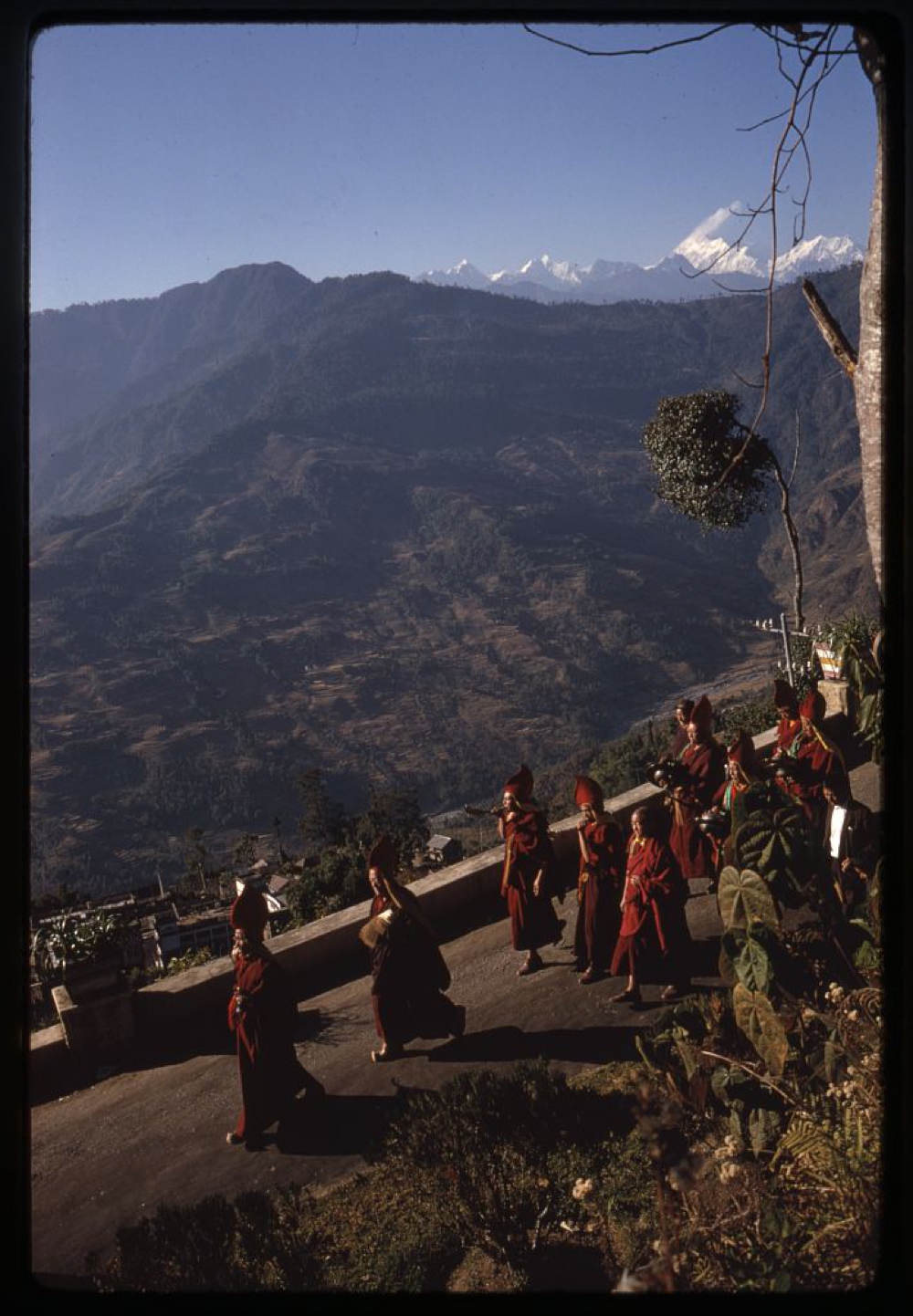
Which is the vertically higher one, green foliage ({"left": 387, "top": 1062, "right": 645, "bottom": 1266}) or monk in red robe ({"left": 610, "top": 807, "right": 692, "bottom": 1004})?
monk in red robe ({"left": 610, "top": 807, "right": 692, "bottom": 1004})

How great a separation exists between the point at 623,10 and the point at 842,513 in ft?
131

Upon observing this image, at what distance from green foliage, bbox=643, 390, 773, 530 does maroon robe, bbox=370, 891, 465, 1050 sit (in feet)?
13.4

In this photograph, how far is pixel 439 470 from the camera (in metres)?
130

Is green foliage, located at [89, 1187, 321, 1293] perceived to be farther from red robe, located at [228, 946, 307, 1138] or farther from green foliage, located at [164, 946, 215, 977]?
green foliage, located at [164, 946, 215, 977]

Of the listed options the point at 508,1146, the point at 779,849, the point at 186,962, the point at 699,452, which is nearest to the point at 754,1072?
the point at 779,849

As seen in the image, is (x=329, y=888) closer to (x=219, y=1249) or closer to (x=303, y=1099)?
(x=303, y=1099)

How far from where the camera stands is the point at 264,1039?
4.75m

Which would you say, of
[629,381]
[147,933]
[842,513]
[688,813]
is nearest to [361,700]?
[629,381]

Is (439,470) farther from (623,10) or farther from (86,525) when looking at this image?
(623,10)

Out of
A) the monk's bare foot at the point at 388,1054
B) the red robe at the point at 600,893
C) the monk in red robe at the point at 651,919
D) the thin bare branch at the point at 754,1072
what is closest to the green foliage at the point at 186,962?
the monk's bare foot at the point at 388,1054

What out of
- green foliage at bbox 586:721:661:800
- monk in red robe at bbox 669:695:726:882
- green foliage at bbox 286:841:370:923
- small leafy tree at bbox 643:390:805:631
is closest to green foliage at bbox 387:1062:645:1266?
monk in red robe at bbox 669:695:726:882

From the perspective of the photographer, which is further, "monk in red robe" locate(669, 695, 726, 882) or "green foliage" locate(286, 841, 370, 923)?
"green foliage" locate(286, 841, 370, 923)

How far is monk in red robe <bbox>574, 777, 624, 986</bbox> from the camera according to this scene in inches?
227

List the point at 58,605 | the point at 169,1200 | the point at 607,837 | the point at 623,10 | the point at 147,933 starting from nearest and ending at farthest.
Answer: the point at 623,10 < the point at 169,1200 < the point at 607,837 < the point at 147,933 < the point at 58,605
